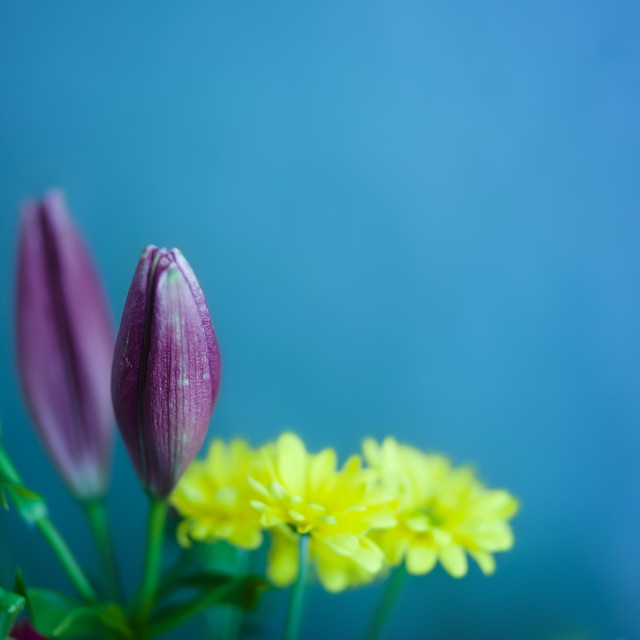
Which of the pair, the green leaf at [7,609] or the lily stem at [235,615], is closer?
the green leaf at [7,609]

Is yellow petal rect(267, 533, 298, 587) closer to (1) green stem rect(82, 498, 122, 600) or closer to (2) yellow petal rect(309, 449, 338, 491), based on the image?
(2) yellow petal rect(309, 449, 338, 491)

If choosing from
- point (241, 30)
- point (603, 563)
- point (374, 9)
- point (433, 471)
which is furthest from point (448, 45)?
point (603, 563)

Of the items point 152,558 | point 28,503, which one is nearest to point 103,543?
point 152,558

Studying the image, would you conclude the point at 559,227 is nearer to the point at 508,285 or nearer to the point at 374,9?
the point at 508,285

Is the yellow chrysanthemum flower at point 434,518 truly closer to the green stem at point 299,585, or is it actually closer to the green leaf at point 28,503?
the green stem at point 299,585

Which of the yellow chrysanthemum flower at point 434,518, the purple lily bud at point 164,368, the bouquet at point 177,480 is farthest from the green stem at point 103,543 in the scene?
the yellow chrysanthemum flower at point 434,518

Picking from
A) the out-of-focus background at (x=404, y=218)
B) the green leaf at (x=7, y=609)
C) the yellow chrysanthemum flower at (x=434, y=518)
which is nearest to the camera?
the green leaf at (x=7, y=609)

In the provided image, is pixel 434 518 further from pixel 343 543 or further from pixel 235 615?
pixel 235 615
